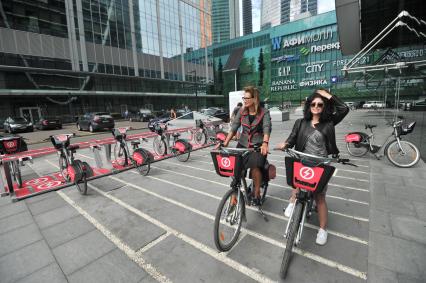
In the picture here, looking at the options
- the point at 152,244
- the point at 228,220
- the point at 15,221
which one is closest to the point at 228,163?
the point at 228,220

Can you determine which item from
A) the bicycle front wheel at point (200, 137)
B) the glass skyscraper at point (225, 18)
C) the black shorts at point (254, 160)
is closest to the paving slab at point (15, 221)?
the black shorts at point (254, 160)

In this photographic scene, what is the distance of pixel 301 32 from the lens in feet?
198

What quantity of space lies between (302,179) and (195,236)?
5.56 feet

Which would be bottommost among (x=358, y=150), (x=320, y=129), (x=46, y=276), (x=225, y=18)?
(x=46, y=276)

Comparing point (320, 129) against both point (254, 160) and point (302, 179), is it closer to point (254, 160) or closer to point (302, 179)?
point (302, 179)

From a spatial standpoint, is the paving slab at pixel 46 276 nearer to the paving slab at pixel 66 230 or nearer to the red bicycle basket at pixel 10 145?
the paving slab at pixel 66 230

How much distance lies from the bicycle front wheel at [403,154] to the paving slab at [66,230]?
704 centimetres

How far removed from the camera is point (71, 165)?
16.2 feet

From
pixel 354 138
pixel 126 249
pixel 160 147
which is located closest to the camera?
pixel 126 249

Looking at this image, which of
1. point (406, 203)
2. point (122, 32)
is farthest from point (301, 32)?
point (406, 203)

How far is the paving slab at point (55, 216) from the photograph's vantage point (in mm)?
3730

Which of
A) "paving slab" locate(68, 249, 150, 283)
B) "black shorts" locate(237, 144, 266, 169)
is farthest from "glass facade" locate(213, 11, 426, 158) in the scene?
"paving slab" locate(68, 249, 150, 283)

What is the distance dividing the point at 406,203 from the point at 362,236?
1552 millimetres

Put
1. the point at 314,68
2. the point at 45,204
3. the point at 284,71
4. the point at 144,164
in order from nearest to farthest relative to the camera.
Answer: the point at 45,204 < the point at 144,164 < the point at 314,68 < the point at 284,71
